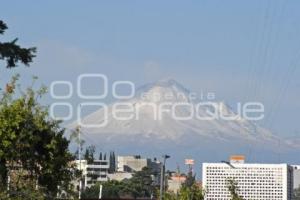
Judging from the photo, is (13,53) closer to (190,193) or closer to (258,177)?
(190,193)

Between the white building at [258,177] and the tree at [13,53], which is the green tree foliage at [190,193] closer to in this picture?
the tree at [13,53]

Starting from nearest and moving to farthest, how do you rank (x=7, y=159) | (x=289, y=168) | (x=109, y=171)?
(x=7, y=159) → (x=289, y=168) → (x=109, y=171)

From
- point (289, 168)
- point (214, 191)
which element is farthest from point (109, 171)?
point (214, 191)

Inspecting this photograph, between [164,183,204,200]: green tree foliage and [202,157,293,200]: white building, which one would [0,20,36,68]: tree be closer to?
[164,183,204,200]: green tree foliage

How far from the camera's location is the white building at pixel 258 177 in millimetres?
105975

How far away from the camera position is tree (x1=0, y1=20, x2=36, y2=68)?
11.4 m

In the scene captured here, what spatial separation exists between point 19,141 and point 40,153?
145 cm

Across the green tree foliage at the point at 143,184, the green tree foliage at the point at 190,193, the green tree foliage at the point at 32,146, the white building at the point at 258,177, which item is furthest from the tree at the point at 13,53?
the green tree foliage at the point at 143,184

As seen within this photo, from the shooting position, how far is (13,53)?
1147cm

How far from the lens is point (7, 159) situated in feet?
69.8

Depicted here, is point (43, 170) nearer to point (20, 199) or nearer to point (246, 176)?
point (20, 199)

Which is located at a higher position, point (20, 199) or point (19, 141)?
point (19, 141)

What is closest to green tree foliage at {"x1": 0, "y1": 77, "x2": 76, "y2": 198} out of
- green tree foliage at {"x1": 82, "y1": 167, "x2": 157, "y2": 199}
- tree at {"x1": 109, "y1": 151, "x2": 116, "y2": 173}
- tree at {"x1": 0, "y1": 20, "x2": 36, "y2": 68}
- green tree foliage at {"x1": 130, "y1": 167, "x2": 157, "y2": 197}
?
tree at {"x1": 0, "y1": 20, "x2": 36, "y2": 68}

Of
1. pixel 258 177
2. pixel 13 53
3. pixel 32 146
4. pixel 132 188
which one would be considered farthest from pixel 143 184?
pixel 13 53
